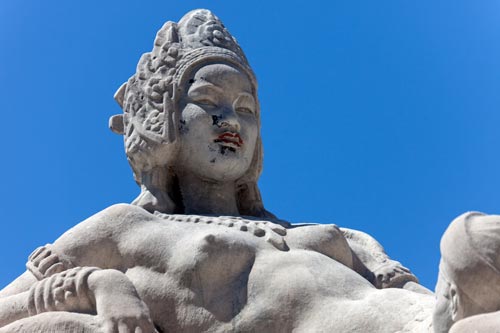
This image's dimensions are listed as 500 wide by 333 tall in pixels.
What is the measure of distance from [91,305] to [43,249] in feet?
3.32

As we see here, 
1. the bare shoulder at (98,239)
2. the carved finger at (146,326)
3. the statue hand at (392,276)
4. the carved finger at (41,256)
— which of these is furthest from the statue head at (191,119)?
the carved finger at (146,326)

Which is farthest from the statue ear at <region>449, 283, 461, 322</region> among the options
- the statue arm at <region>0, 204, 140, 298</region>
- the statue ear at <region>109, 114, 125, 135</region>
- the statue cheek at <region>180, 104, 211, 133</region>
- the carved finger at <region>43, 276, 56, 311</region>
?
→ the statue ear at <region>109, 114, 125, 135</region>

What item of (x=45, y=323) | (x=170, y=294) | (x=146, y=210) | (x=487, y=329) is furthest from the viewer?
(x=146, y=210)

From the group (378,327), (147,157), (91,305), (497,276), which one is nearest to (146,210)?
(147,157)

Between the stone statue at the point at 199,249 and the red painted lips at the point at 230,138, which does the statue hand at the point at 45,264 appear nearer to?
the stone statue at the point at 199,249

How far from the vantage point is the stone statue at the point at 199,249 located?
24.3 ft

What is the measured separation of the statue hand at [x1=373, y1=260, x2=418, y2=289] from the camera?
873cm

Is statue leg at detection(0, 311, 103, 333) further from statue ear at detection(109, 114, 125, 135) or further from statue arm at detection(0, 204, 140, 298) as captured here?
statue ear at detection(109, 114, 125, 135)

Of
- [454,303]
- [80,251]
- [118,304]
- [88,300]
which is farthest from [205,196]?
[454,303]

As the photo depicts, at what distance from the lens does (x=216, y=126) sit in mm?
9094

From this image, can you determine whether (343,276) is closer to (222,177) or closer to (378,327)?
(378,327)

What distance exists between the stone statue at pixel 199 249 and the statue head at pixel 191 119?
0.01 metres

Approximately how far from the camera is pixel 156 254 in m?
8.13

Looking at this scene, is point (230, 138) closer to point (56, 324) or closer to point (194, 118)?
point (194, 118)
